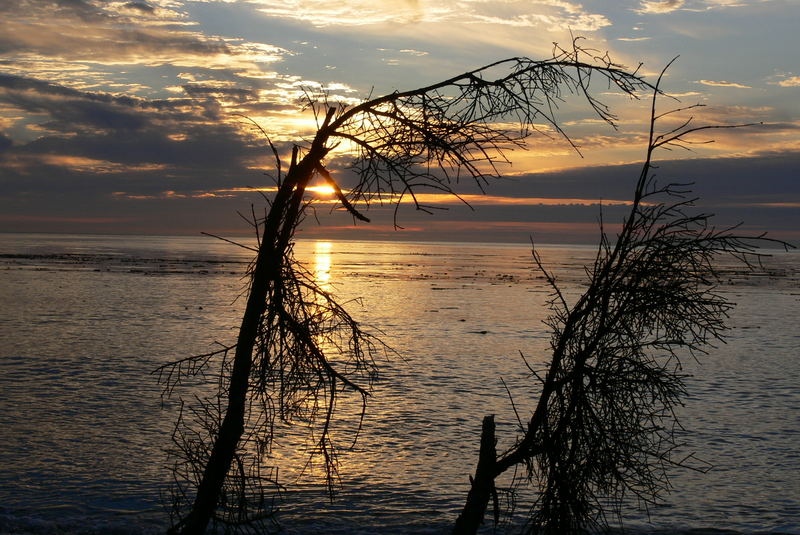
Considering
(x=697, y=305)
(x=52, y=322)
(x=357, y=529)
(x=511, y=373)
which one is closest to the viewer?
(x=697, y=305)

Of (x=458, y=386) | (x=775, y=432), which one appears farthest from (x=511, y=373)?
(x=775, y=432)

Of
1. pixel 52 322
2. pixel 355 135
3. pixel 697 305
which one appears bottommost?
pixel 52 322

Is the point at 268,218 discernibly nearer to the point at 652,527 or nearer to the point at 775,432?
the point at 652,527

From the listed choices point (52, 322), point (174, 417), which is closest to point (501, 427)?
point (174, 417)

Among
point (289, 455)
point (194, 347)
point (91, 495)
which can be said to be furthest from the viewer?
point (194, 347)

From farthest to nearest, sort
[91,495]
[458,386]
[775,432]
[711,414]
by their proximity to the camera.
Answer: [458,386] < [711,414] < [775,432] < [91,495]

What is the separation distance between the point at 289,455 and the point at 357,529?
12.6 ft

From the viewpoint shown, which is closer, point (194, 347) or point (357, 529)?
point (357, 529)

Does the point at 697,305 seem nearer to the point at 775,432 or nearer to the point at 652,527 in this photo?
the point at 652,527

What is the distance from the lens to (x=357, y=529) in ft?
37.2

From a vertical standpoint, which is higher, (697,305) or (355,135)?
(355,135)

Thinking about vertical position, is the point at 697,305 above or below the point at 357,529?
above

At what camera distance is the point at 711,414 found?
18500 millimetres

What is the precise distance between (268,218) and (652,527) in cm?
883
